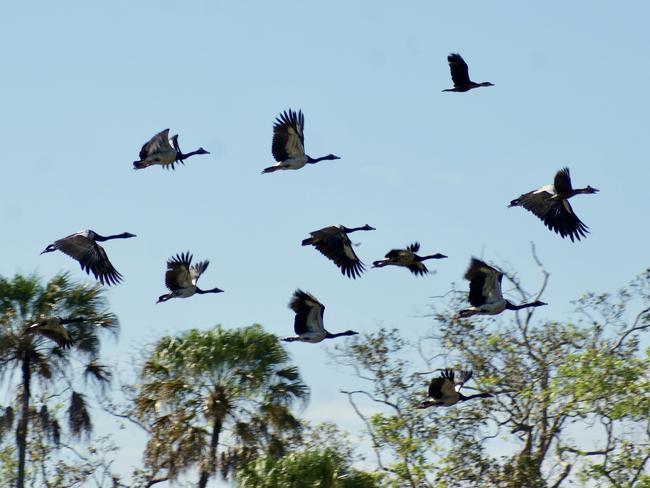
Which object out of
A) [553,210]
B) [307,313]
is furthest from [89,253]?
[553,210]

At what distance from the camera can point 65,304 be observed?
26906 mm

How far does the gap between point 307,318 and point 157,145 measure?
337cm

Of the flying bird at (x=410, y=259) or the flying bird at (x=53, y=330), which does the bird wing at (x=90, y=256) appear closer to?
the flying bird at (x=53, y=330)

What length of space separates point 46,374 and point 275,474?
4376mm

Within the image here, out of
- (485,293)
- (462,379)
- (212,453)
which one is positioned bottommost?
(212,453)

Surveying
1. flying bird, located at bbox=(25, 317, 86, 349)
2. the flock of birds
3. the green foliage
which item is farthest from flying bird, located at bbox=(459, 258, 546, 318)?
flying bird, located at bbox=(25, 317, 86, 349)

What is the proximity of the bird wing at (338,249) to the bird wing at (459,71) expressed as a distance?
2823mm

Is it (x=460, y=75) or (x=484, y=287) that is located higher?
(x=460, y=75)

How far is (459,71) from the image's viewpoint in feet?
83.2

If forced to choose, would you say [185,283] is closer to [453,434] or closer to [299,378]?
[299,378]

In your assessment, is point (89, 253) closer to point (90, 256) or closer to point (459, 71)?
point (90, 256)

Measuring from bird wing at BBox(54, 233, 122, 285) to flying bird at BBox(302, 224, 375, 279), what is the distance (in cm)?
295

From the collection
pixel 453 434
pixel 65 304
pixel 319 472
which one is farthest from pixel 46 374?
pixel 453 434

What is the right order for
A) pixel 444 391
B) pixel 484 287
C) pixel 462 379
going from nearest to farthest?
pixel 484 287 < pixel 444 391 < pixel 462 379
